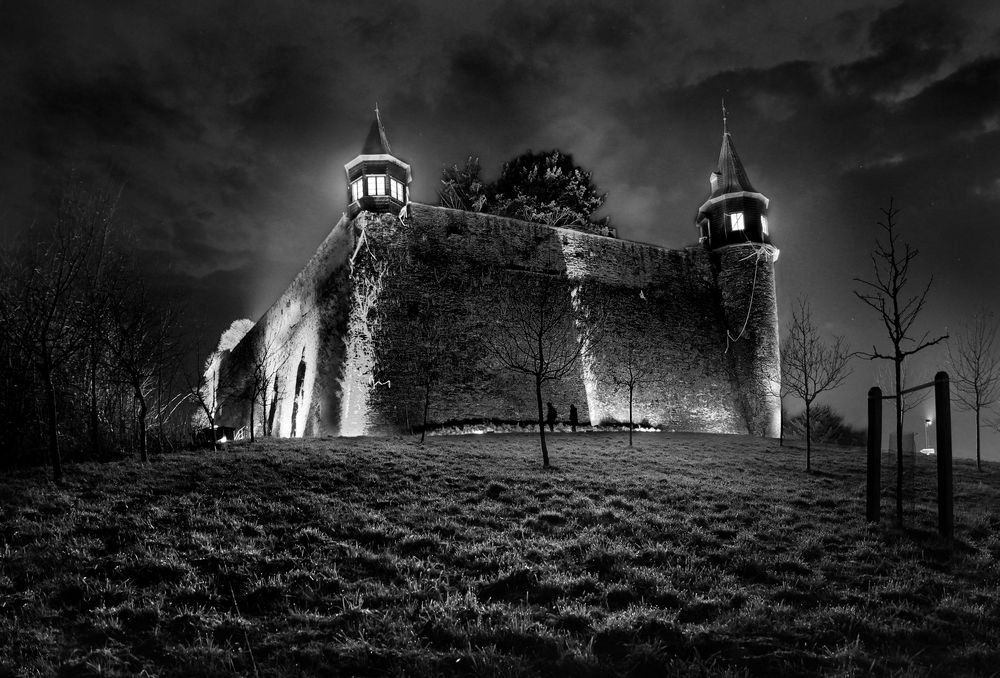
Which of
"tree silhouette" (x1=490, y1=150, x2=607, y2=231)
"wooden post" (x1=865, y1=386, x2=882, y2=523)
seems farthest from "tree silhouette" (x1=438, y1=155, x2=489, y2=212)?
"wooden post" (x1=865, y1=386, x2=882, y2=523)

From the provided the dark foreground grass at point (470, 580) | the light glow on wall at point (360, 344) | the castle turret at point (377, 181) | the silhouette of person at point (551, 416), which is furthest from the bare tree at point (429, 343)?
the dark foreground grass at point (470, 580)

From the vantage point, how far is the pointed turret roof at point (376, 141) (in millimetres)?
24594

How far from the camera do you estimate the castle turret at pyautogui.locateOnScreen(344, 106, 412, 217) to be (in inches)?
916

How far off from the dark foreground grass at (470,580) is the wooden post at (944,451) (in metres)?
0.27

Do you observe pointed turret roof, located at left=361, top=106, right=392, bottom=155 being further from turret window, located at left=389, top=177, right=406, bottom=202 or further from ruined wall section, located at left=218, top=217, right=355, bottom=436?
ruined wall section, located at left=218, top=217, right=355, bottom=436

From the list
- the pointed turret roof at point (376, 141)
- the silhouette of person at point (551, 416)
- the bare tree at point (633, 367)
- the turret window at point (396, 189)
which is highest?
the pointed turret roof at point (376, 141)

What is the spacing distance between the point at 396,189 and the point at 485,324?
642 centimetres

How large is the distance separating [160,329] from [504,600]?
1563 cm

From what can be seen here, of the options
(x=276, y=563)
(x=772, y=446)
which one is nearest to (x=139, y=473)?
(x=276, y=563)

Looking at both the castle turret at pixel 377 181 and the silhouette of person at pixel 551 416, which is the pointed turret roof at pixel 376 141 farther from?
the silhouette of person at pixel 551 416

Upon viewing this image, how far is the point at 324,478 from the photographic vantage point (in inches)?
423

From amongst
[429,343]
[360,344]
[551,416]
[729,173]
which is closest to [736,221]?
[729,173]

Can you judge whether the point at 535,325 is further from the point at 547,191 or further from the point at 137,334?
the point at 547,191

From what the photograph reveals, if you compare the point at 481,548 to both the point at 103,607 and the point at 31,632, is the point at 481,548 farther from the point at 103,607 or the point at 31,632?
the point at 31,632
